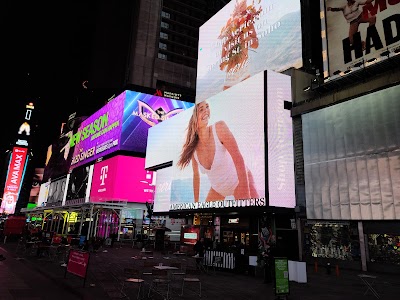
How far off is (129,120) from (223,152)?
94.7 feet

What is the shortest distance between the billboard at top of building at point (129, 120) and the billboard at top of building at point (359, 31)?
112ft

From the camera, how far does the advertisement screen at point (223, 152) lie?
78.1ft

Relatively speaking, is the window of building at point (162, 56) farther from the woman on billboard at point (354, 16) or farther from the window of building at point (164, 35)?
the woman on billboard at point (354, 16)

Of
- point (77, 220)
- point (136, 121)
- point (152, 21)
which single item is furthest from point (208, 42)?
point (152, 21)

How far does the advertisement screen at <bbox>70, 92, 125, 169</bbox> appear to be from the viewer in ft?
174

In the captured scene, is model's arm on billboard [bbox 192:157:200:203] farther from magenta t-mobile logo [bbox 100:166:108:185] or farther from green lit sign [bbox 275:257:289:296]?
magenta t-mobile logo [bbox 100:166:108:185]

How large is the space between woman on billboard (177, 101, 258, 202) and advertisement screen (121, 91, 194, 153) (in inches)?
801

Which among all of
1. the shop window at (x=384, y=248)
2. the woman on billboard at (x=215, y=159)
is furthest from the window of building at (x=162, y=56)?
the shop window at (x=384, y=248)

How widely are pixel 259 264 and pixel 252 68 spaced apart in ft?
68.7

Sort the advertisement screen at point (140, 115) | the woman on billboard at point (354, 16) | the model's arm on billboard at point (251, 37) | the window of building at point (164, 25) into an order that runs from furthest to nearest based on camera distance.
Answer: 1. the window of building at point (164, 25)
2. the advertisement screen at point (140, 115)
3. the model's arm on billboard at point (251, 37)
4. the woman on billboard at point (354, 16)

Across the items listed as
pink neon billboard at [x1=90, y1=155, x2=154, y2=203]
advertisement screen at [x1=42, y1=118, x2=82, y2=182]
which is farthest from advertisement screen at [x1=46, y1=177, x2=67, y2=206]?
pink neon billboard at [x1=90, y1=155, x2=154, y2=203]

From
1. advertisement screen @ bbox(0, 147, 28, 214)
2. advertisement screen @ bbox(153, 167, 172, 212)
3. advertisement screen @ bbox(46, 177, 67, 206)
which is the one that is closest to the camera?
advertisement screen @ bbox(153, 167, 172, 212)

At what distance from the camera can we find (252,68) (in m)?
31.3

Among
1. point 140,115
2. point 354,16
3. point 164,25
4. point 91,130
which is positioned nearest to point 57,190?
point 91,130
